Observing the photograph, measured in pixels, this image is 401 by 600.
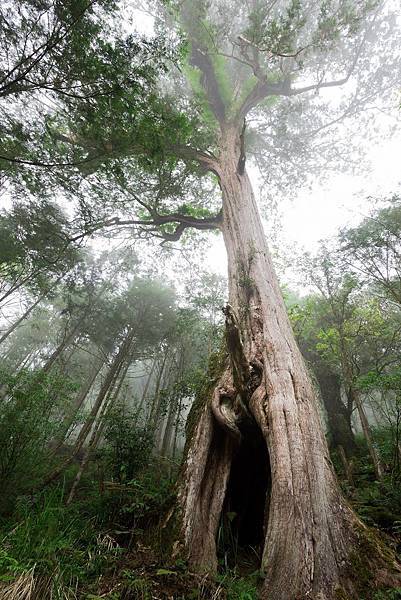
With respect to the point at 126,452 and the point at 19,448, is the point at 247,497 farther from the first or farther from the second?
the point at 19,448

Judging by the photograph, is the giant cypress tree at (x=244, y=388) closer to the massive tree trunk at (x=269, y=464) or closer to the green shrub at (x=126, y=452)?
the massive tree trunk at (x=269, y=464)

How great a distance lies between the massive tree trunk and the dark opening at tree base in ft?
0.04

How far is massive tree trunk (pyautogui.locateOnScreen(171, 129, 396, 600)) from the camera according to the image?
2037mm

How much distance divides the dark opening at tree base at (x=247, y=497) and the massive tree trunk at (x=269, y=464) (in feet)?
0.04

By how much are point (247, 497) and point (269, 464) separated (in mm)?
595

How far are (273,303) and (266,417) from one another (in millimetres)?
1860

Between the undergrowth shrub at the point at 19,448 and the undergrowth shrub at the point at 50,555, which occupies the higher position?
the undergrowth shrub at the point at 19,448

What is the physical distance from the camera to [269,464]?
3.33m

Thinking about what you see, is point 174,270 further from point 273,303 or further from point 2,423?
point 2,423

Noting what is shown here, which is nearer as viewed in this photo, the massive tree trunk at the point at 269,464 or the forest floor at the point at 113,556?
the forest floor at the point at 113,556

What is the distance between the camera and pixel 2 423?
10.9ft

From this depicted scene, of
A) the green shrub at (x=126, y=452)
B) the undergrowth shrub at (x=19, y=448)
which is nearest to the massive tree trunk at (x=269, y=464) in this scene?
the green shrub at (x=126, y=452)

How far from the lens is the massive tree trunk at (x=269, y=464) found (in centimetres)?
204

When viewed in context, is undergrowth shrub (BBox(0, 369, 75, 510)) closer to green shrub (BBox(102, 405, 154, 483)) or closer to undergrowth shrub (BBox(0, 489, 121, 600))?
undergrowth shrub (BBox(0, 489, 121, 600))
